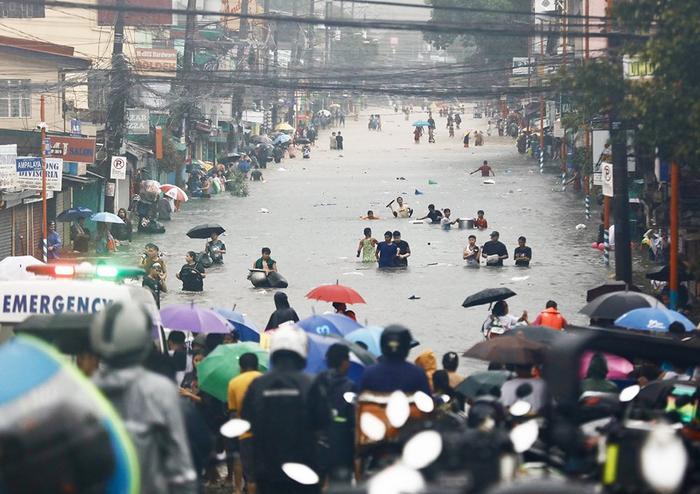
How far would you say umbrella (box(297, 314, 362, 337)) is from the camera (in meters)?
14.0

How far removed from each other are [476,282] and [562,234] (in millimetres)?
9607

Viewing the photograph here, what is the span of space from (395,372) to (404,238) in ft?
103

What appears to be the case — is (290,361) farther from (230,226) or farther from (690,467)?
(230,226)

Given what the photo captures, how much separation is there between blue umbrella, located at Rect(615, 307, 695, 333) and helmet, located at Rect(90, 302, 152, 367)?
402 inches

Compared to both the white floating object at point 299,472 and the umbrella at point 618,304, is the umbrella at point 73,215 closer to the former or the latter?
the umbrella at point 618,304

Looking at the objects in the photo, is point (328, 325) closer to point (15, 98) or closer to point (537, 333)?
point (537, 333)

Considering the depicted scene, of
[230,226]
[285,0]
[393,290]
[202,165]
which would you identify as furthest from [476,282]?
[285,0]

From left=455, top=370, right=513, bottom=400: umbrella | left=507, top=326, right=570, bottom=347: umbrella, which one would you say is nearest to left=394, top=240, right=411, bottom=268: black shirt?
left=507, top=326, right=570, bottom=347: umbrella

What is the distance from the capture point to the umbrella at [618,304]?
662 inches

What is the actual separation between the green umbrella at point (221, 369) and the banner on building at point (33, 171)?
18.1 m

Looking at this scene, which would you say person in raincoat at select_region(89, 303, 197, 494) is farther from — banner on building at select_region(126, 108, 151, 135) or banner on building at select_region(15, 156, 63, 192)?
banner on building at select_region(126, 108, 151, 135)

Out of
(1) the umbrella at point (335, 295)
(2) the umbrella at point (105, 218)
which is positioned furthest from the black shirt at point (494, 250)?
(1) the umbrella at point (335, 295)

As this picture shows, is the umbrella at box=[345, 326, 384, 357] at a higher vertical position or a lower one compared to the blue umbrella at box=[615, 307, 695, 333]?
higher

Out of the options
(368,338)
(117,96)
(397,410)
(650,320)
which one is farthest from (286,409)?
(117,96)
